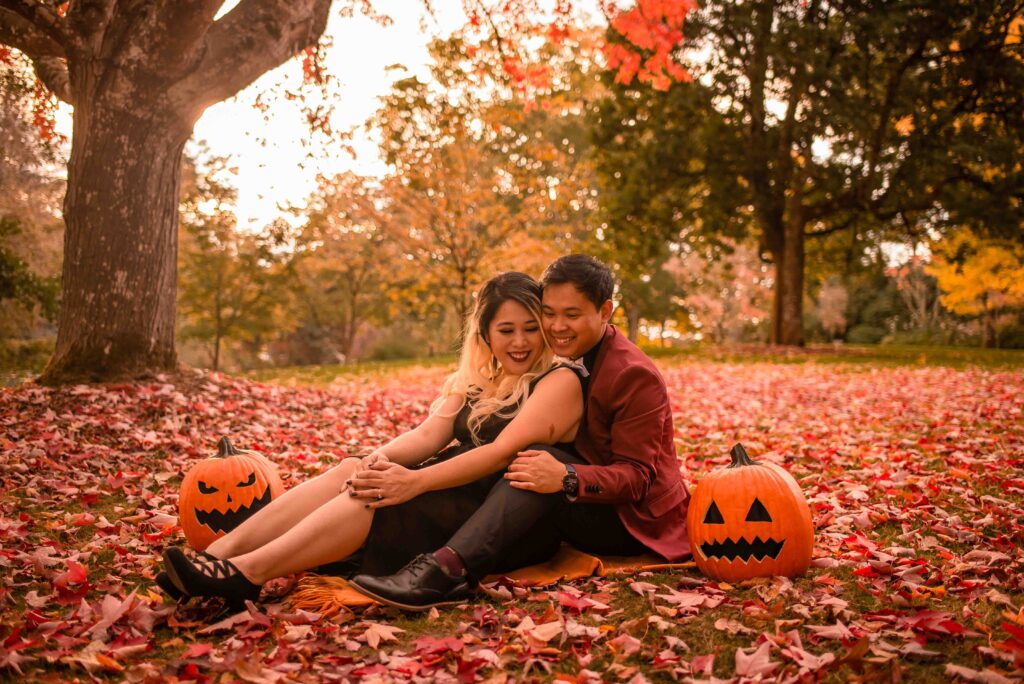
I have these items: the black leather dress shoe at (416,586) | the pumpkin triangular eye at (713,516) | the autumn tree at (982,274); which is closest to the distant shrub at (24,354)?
the black leather dress shoe at (416,586)

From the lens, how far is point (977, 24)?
16.7m

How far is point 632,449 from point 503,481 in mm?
680

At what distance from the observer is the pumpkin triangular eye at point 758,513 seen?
3.60 m

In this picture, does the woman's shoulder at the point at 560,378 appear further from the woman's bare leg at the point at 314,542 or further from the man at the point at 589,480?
the woman's bare leg at the point at 314,542

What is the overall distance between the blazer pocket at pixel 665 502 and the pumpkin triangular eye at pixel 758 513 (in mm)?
522

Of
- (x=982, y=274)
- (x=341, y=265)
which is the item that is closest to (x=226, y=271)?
(x=341, y=265)

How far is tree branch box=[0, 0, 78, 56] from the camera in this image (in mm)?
7316

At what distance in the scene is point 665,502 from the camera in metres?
4.03

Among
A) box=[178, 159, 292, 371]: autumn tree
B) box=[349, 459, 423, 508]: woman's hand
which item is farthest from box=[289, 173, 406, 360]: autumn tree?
box=[349, 459, 423, 508]: woman's hand

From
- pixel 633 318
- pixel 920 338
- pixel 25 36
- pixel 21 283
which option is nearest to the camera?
pixel 25 36

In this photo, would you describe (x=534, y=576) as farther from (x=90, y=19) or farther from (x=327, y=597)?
(x=90, y=19)

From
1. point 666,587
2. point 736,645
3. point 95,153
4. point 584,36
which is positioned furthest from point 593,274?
point 584,36

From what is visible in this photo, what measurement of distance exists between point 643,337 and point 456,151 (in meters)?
26.7

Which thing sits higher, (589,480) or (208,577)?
(589,480)
